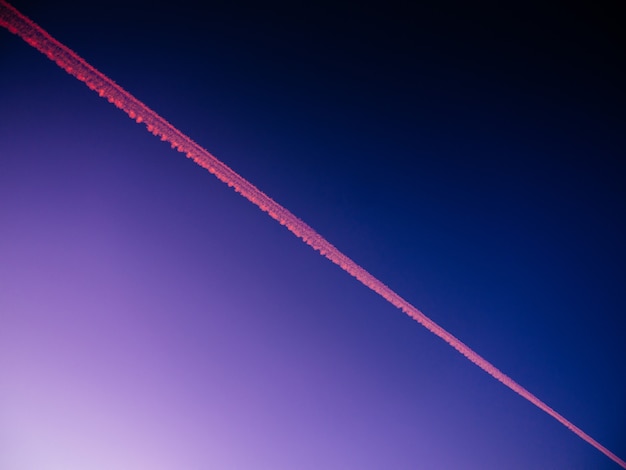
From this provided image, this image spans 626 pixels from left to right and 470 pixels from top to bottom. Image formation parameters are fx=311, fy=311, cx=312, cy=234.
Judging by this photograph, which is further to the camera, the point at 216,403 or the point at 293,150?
the point at 216,403

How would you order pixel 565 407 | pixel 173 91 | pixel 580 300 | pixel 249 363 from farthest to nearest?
pixel 565 407 < pixel 580 300 < pixel 249 363 < pixel 173 91

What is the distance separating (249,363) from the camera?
1354 millimetres

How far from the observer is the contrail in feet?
3.21

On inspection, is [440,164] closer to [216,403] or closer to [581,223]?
[581,223]

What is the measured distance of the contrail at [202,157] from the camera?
3.21 feet

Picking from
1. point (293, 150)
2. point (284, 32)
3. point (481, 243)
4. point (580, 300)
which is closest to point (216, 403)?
point (293, 150)

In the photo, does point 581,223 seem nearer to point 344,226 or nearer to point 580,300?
point 580,300

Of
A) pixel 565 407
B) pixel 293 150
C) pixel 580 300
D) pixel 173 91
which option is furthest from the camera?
pixel 565 407

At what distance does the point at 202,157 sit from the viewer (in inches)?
46.0

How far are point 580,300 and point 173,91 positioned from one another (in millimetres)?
2076

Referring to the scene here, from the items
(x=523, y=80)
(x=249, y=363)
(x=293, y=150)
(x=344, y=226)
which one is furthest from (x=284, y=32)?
(x=249, y=363)

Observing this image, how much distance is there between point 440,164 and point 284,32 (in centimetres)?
79

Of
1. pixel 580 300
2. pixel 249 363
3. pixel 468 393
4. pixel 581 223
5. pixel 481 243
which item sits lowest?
pixel 249 363

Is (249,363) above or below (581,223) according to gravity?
below
